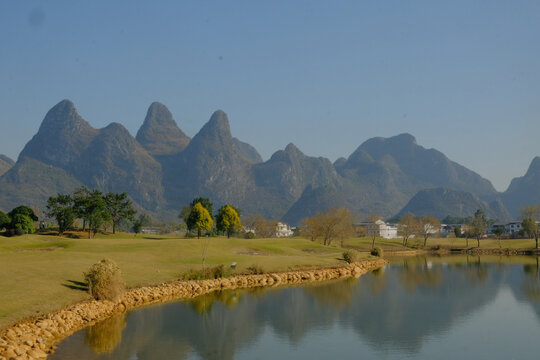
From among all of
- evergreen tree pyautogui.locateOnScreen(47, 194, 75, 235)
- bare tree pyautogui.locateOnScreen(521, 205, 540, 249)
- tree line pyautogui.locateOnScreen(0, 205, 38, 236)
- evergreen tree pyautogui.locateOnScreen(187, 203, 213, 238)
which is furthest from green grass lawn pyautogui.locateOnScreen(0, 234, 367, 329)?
bare tree pyautogui.locateOnScreen(521, 205, 540, 249)

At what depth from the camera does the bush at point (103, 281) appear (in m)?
40.2

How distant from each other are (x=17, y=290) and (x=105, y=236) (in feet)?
227

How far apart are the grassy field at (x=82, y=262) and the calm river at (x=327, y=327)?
4453mm

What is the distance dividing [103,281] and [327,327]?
55.4 feet

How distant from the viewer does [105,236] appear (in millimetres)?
104125

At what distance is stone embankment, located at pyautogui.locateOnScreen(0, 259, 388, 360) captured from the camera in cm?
2706

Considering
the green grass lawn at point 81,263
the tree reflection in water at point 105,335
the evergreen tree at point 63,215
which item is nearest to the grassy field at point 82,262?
the green grass lawn at point 81,263

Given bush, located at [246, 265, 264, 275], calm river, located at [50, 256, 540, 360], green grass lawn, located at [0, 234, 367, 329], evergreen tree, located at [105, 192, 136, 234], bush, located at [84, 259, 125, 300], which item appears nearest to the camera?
calm river, located at [50, 256, 540, 360]

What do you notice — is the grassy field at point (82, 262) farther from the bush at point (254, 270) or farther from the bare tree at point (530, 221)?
the bare tree at point (530, 221)

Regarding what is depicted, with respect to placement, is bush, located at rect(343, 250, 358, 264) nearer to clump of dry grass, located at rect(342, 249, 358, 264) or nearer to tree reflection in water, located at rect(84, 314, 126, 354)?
clump of dry grass, located at rect(342, 249, 358, 264)

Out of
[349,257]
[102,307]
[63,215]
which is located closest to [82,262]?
[102,307]

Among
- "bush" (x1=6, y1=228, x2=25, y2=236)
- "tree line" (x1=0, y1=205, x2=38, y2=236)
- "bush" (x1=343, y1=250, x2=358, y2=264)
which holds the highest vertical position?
"tree line" (x1=0, y1=205, x2=38, y2=236)

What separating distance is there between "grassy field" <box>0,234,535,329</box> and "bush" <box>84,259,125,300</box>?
0.99 meters

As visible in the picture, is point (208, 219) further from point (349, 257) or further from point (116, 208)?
point (349, 257)
